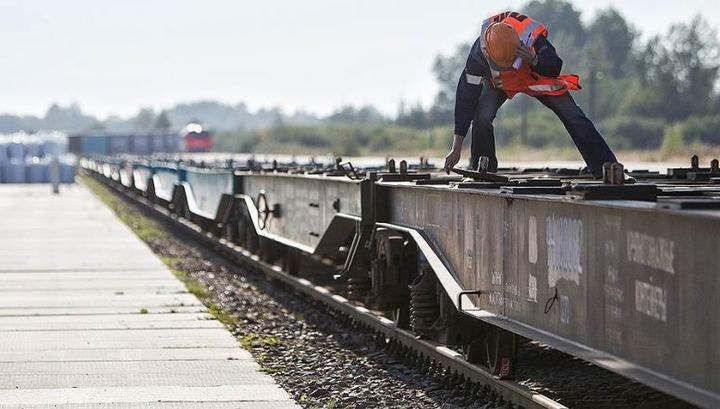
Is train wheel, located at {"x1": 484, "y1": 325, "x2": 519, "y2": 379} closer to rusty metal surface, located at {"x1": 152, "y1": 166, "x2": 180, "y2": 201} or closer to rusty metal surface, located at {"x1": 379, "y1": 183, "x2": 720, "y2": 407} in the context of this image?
rusty metal surface, located at {"x1": 379, "y1": 183, "x2": 720, "y2": 407}

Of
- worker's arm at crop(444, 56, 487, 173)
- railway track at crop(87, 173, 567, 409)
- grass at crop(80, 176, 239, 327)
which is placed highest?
worker's arm at crop(444, 56, 487, 173)

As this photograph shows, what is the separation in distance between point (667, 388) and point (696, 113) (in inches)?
3940

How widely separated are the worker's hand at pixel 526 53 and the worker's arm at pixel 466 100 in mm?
634

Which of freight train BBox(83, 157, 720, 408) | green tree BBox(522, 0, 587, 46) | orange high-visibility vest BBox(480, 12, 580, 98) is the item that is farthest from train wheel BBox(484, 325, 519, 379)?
green tree BBox(522, 0, 587, 46)

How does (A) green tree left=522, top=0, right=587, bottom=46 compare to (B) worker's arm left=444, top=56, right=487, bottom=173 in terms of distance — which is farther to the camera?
(A) green tree left=522, top=0, right=587, bottom=46

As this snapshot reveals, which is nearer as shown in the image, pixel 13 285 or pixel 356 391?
pixel 356 391

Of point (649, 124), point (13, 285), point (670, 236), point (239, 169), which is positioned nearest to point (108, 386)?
point (670, 236)

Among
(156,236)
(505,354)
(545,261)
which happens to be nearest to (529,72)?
(505,354)

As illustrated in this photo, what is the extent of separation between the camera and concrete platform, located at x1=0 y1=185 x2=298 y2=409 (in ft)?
A: 32.1

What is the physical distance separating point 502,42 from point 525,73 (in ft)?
1.23

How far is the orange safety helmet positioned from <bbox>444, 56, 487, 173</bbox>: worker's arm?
510mm

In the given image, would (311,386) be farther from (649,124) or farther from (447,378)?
(649,124)

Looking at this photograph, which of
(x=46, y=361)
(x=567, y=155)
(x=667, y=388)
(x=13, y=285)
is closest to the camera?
(x=667, y=388)

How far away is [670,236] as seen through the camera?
20.7 feet
